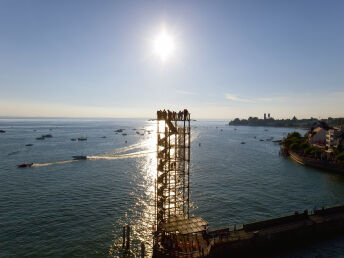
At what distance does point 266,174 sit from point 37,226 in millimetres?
50952

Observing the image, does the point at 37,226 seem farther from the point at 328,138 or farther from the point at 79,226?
the point at 328,138

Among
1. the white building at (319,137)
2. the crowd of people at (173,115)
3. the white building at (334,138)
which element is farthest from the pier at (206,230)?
the white building at (319,137)

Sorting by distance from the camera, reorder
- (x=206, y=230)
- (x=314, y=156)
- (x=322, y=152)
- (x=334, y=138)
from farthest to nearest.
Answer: (x=334, y=138) → (x=322, y=152) → (x=314, y=156) → (x=206, y=230)

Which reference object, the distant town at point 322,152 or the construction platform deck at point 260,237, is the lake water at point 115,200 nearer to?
the construction platform deck at point 260,237

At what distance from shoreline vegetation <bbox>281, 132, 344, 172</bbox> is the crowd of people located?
58.7 m

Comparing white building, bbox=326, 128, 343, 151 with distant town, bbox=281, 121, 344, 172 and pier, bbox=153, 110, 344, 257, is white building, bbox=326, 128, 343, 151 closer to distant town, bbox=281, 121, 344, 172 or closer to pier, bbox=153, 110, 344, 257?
distant town, bbox=281, 121, 344, 172

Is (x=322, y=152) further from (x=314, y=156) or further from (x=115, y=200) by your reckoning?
(x=115, y=200)

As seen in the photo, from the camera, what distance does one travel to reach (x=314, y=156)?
3002 inches

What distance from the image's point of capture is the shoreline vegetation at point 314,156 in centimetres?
6393

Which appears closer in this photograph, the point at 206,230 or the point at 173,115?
the point at 206,230

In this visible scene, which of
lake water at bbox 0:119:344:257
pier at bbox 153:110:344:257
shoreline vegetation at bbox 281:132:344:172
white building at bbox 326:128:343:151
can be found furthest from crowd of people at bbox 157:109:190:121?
white building at bbox 326:128:343:151

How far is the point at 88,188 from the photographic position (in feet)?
145

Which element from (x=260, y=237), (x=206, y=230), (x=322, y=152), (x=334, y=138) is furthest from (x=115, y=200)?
(x=334, y=138)

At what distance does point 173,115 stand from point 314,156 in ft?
233
